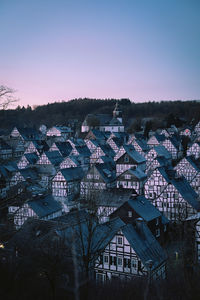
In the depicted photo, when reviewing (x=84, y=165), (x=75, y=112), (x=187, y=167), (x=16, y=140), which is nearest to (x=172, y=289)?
(x=187, y=167)

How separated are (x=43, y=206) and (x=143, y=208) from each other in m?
9.47

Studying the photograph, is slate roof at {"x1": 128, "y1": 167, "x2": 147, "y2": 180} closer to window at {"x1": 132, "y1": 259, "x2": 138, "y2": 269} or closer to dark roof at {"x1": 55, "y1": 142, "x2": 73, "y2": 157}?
window at {"x1": 132, "y1": 259, "x2": 138, "y2": 269}

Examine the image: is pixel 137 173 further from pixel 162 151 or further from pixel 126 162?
pixel 162 151

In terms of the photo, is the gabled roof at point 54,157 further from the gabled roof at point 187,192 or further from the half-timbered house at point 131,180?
the gabled roof at point 187,192

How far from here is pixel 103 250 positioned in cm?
2045

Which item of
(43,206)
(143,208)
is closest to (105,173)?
(43,206)

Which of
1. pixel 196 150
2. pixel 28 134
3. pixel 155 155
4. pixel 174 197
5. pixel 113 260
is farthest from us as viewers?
pixel 28 134

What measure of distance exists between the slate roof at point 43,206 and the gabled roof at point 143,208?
7.99 metres

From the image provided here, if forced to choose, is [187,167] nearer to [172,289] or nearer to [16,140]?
[172,289]

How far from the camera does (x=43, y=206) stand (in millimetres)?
30000

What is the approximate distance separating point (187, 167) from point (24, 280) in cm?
2858

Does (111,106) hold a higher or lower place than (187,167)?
higher

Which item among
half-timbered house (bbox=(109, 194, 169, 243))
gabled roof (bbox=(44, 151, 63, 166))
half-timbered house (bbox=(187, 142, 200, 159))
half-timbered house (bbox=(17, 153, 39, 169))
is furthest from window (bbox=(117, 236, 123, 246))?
half-timbered house (bbox=(17, 153, 39, 169))

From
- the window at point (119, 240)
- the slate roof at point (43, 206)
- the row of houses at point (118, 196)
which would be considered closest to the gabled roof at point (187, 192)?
the row of houses at point (118, 196)
